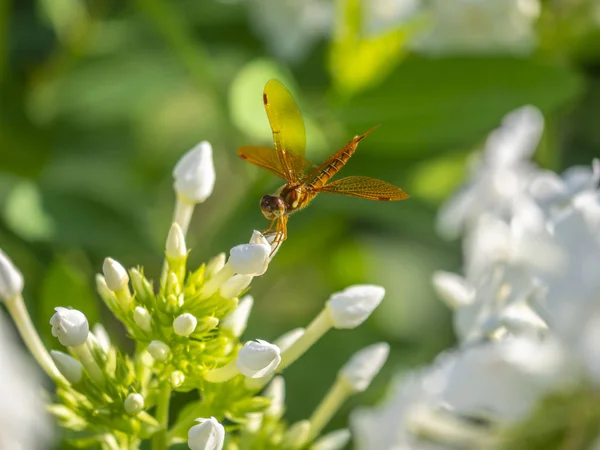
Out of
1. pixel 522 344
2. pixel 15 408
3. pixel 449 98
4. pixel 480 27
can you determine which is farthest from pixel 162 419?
pixel 480 27

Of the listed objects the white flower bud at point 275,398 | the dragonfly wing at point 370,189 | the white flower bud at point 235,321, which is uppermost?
the dragonfly wing at point 370,189

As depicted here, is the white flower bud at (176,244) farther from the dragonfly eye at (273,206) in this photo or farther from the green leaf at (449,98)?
the green leaf at (449,98)

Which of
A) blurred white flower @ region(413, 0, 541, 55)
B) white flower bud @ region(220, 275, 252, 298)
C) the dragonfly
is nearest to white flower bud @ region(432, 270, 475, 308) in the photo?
the dragonfly

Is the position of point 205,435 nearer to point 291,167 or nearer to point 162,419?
point 162,419

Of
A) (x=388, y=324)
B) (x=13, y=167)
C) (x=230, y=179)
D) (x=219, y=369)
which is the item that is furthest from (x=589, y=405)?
(x=230, y=179)

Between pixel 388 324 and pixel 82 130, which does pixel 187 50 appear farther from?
pixel 388 324

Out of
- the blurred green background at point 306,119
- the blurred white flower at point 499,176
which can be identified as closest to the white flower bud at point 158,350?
the blurred green background at point 306,119
